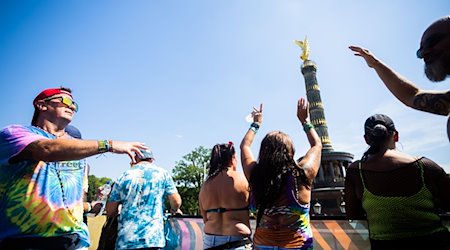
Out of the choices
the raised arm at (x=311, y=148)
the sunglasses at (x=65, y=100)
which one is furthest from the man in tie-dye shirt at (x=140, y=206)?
the raised arm at (x=311, y=148)

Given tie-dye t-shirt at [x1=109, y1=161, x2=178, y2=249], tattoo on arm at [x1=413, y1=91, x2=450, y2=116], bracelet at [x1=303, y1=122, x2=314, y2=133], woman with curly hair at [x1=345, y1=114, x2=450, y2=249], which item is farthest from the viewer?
tie-dye t-shirt at [x1=109, y1=161, x2=178, y2=249]

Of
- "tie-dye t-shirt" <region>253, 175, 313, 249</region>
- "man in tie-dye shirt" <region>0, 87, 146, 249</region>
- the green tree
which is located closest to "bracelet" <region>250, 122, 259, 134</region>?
"tie-dye t-shirt" <region>253, 175, 313, 249</region>

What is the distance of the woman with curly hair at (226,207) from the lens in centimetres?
259

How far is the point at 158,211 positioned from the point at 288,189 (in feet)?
5.55

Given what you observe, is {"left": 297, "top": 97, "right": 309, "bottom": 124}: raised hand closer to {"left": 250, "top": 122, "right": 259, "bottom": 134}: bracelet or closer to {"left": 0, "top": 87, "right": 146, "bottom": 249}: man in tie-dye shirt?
{"left": 250, "top": 122, "right": 259, "bottom": 134}: bracelet

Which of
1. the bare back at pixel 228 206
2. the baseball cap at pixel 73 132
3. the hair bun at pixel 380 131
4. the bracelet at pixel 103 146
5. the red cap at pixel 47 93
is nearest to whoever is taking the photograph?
the bracelet at pixel 103 146

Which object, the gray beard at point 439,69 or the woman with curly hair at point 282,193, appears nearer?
the gray beard at point 439,69

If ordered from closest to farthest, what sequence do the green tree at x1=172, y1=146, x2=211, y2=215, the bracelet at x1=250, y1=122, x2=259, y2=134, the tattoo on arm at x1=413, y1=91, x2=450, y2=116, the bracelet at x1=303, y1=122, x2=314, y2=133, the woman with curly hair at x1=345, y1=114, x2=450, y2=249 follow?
the tattoo on arm at x1=413, y1=91, x2=450, y2=116 → the woman with curly hair at x1=345, y1=114, x2=450, y2=249 → the bracelet at x1=303, y1=122, x2=314, y2=133 → the bracelet at x1=250, y1=122, x2=259, y2=134 → the green tree at x1=172, y1=146, x2=211, y2=215

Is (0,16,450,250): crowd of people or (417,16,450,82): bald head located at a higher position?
(417,16,450,82): bald head

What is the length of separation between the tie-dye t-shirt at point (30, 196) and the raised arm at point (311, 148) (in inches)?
76.6

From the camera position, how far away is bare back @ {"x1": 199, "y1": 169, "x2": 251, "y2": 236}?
A: 8.59 ft

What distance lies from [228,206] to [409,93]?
6.13ft

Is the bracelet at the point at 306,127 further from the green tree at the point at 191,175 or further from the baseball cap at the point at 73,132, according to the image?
the green tree at the point at 191,175

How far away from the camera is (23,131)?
5.86ft
